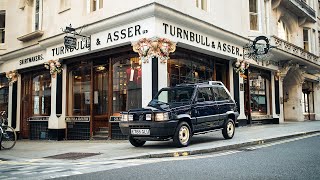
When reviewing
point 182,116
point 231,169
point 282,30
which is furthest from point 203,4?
point 282,30

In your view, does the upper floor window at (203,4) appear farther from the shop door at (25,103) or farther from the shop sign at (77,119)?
the shop door at (25,103)

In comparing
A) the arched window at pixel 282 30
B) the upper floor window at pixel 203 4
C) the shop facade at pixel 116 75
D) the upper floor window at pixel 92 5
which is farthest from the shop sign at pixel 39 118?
A: the arched window at pixel 282 30

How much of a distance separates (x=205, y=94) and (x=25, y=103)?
42.5ft

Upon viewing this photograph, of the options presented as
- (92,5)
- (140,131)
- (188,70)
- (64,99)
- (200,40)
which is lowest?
(140,131)

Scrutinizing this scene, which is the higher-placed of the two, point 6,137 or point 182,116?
point 182,116

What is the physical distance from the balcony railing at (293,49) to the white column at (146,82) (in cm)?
998

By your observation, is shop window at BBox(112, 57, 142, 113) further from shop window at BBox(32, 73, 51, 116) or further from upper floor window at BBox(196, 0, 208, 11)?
shop window at BBox(32, 73, 51, 116)

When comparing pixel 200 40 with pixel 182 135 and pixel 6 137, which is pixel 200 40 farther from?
pixel 6 137

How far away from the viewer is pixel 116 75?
14.3 m

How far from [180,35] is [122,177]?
8608mm

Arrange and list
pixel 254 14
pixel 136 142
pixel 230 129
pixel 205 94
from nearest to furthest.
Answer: pixel 136 142 < pixel 205 94 < pixel 230 129 < pixel 254 14

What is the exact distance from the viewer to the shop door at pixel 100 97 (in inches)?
578

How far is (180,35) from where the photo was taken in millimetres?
13141

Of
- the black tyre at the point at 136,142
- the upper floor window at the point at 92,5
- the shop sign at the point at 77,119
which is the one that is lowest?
the black tyre at the point at 136,142
